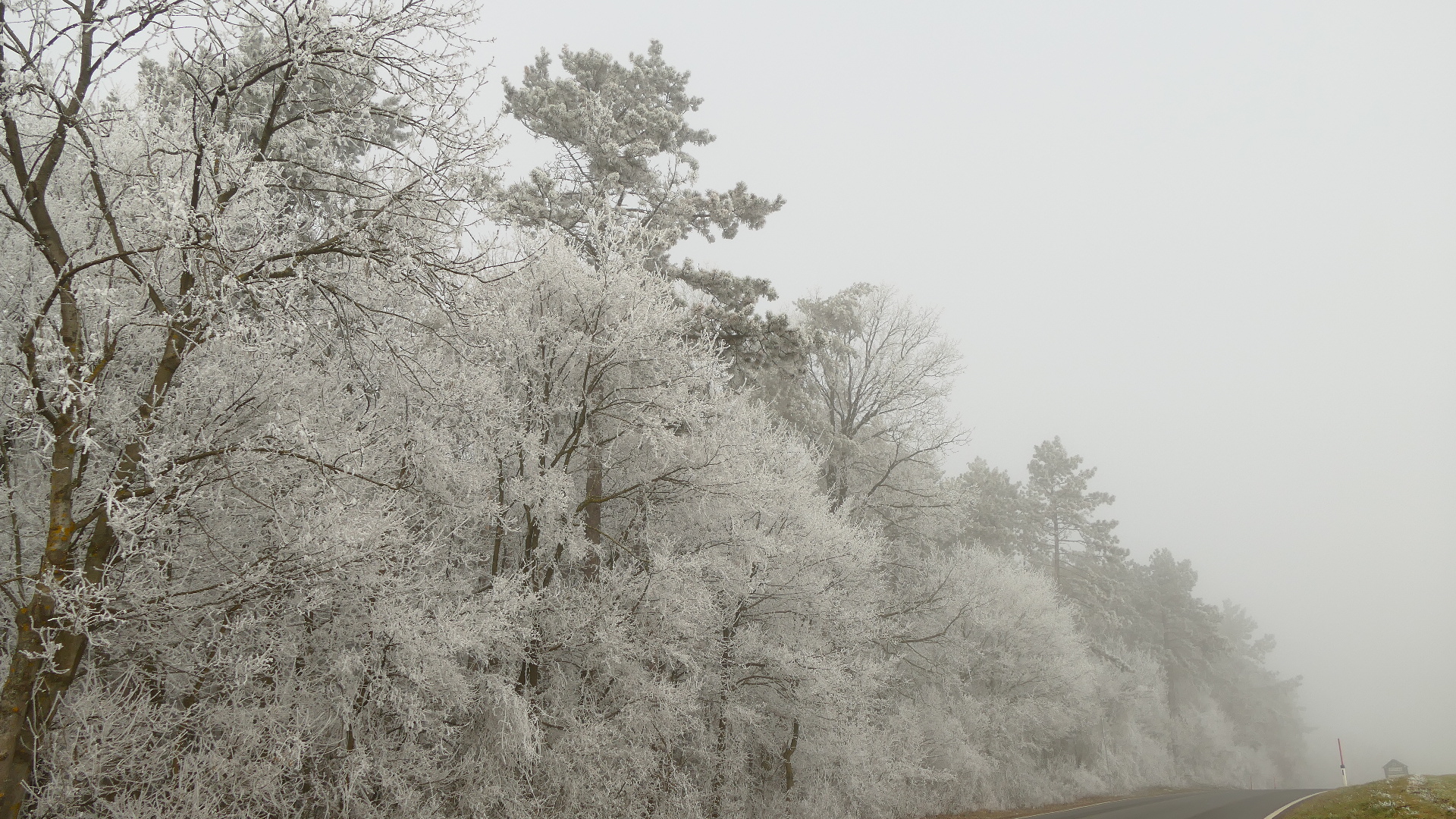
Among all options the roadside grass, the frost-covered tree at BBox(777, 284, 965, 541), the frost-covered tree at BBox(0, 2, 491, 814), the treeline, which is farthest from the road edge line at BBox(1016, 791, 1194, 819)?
the frost-covered tree at BBox(0, 2, 491, 814)

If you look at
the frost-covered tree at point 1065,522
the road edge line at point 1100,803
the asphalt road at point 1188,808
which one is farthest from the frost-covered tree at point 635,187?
the frost-covered tree at point 1065,522

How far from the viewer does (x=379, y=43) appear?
5609mm

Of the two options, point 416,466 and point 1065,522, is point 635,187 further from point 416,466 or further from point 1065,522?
point 1065,522

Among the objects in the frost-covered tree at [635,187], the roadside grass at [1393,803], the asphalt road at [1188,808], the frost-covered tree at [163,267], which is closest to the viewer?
the frost-covered tree at [163,267]

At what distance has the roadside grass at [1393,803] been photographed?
507 inches

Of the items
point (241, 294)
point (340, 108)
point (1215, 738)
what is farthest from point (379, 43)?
point (1215, 738)

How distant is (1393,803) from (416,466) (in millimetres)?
19050

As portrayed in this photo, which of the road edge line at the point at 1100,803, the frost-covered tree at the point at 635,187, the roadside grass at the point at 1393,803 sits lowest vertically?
the road edge line at the point at 1100,803

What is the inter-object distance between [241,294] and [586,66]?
11664mm

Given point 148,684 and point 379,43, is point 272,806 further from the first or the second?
point 379,43

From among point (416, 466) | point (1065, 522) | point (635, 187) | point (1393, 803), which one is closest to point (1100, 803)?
point (1393, 803)

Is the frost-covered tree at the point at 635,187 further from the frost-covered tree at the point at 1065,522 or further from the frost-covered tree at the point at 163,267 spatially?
the frost-covered tree at the point at 1065,522

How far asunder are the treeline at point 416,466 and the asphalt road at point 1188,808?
107 inches

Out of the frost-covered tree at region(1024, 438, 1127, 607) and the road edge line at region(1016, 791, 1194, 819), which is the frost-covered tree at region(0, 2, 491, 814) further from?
the frost-covered tree at region(1024, 438, 1127, 607)
